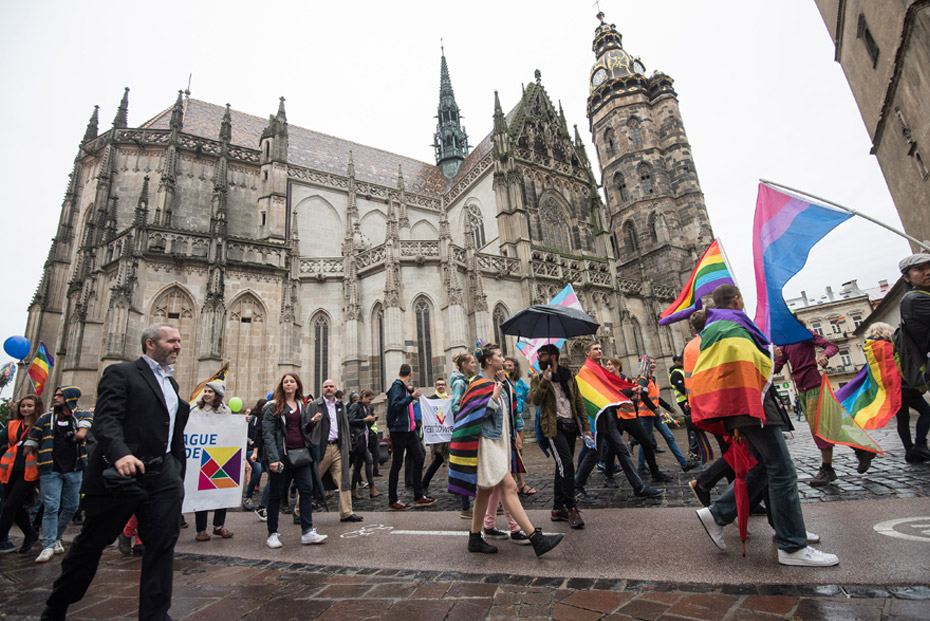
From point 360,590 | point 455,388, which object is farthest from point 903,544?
point 455,388

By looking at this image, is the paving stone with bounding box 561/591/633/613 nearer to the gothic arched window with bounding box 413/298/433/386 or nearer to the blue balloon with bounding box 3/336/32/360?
the blue balloon with bounding box 3/336/32/360

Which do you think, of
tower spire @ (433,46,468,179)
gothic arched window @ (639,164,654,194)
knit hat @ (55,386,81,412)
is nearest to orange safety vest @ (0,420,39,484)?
knit hat @ (55,386,81,412)

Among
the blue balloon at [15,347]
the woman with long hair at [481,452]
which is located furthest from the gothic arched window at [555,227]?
the woman with long hair at [481,452]

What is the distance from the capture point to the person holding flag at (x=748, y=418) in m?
2.96

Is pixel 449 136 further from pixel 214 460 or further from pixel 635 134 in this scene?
pixel 214 460

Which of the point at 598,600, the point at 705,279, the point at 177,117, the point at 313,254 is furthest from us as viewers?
the point at 313,254

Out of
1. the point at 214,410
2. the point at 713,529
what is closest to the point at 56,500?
the point at 214,410

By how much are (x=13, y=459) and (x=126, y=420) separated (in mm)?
4473

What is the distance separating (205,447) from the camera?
5980mm

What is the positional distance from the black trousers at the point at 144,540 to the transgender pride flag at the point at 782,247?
534 cm

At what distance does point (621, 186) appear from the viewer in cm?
3672

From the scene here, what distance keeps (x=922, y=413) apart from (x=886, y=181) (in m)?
13.8

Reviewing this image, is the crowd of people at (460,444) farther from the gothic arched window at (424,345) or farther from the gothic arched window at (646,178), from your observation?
the gothic arched window at (646,178)

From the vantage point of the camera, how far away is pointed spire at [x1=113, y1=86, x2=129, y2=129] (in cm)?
2120
